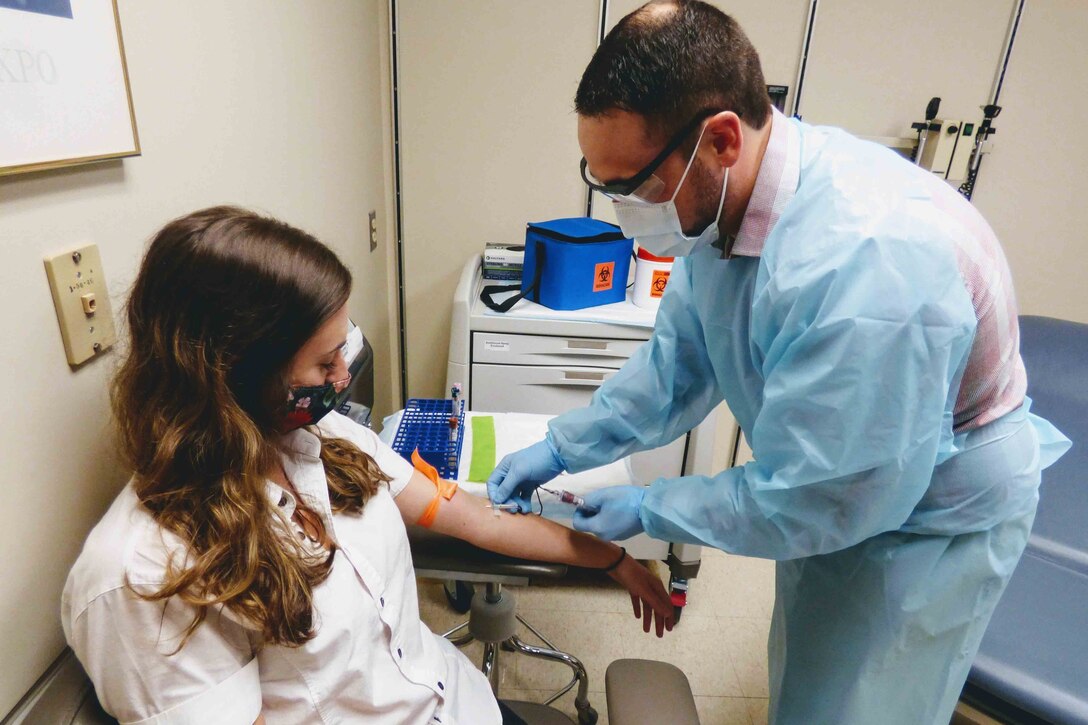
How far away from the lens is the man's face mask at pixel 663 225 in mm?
901

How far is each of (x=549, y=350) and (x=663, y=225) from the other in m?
0.97

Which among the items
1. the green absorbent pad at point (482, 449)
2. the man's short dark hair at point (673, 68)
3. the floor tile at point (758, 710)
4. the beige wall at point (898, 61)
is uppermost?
the beige wall at point (898, 61)

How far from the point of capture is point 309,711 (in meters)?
0.77

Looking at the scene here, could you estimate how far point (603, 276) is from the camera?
6.31 ft

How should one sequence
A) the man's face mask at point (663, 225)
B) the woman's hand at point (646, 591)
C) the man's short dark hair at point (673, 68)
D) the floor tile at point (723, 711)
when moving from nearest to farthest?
the man's short dark hair at point (673, 68), the man's face mask at point (663, 225), the woman's hand at point (646, 591), the floor tile at point (723, 711)

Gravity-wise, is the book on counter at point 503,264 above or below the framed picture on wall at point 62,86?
below

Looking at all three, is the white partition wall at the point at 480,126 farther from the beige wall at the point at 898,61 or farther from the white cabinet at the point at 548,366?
the beige wall at the point at 898,61

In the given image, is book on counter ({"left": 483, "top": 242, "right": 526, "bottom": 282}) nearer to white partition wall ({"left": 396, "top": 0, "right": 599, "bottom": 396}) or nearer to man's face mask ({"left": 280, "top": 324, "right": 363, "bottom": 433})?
white partition wall ({"left": 396, "top": 0, "right": 599, "bottom": 396})

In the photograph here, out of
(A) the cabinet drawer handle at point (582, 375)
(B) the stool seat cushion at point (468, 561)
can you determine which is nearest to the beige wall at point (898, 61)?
(A) the cabinet drawer handle at point (582, 375)

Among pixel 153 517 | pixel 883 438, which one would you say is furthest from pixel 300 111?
pixel 883 438

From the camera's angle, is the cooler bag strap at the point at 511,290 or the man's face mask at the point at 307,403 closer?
the man's face mask at the point at 307,403

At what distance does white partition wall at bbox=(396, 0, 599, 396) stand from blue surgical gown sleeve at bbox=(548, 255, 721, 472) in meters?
1.23

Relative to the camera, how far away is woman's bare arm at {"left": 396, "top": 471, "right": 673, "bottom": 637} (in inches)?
42.6

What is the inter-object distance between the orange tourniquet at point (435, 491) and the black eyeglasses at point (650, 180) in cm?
57
